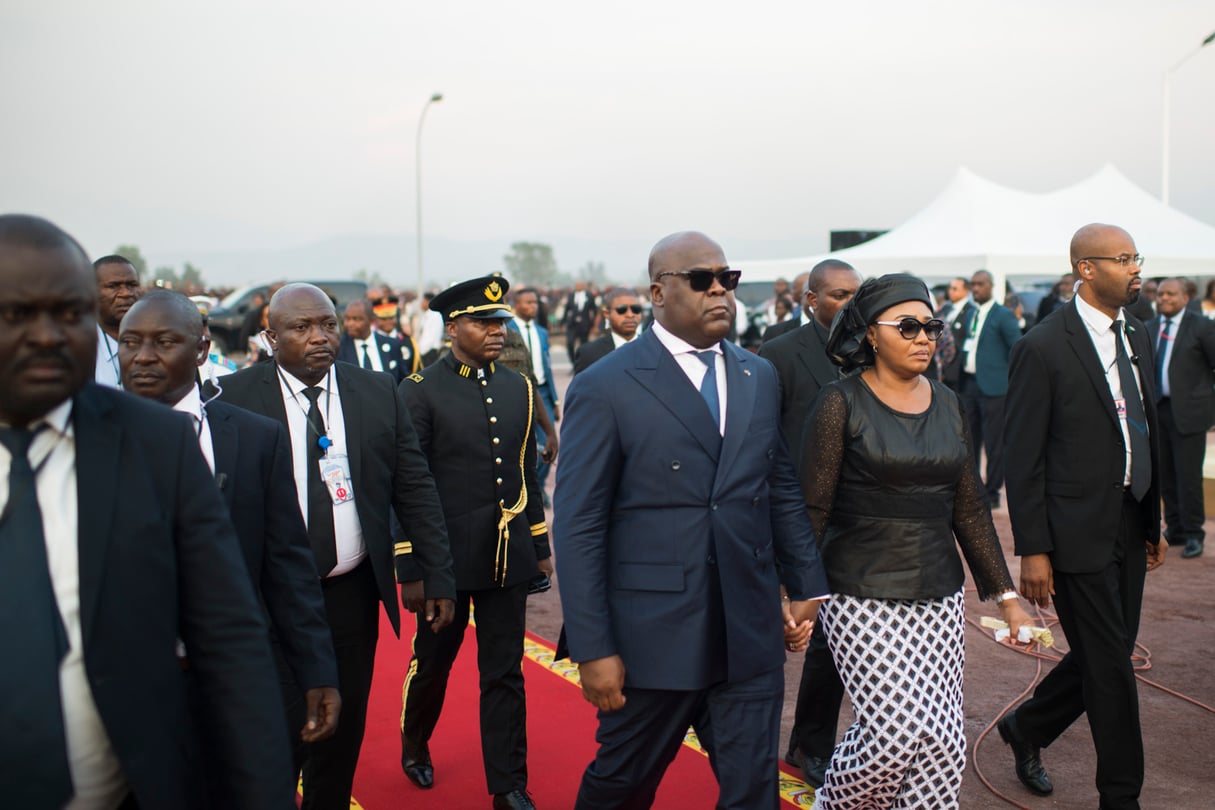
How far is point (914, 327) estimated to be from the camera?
3932 mm

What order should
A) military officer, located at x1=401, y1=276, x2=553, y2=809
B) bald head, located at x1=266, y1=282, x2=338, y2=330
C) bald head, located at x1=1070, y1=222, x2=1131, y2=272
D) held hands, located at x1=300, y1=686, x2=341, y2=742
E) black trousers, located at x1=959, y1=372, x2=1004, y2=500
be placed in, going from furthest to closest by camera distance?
black trousers, located at x1=959, y1=372, x2=1004, y2=500 < military officer, located at x1=401, y1=276, x2=553, y2=809 < bald head, located at x1=1070, y1=222, x2=1131, y2=272 < bald head, located at x1=266, y1=282, x2=338, y2=330 < held hands, located at x1=300, y1=686, x2=341, y2=742

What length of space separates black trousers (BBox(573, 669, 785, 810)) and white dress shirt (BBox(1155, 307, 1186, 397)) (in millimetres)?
7425

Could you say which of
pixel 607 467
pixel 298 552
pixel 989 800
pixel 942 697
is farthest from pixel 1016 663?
pixel 298 552

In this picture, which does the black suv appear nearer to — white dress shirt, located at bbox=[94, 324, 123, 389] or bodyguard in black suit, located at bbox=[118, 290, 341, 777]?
white dress shirt, located at bbox=[94, 324, 123, 389]

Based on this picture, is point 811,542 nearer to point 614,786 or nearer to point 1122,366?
point 614,786

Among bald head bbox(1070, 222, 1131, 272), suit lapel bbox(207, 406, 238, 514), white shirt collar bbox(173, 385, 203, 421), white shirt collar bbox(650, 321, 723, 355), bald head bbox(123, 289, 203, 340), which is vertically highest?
bald head bbox(1070, 222, 1131, 272)

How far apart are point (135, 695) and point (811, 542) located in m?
2.34

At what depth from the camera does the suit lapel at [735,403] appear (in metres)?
3.52

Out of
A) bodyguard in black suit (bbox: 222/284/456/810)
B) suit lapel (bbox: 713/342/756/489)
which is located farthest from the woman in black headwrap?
bodyguard in black suit (bbox: 222/284/456/810)

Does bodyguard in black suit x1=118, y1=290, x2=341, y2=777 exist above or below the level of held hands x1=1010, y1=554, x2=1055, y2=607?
above

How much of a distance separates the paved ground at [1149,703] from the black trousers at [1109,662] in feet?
1.38

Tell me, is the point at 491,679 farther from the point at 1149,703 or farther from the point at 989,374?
the point at 989,374

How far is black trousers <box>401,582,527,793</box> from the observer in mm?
4605

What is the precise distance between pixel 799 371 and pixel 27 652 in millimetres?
4236
